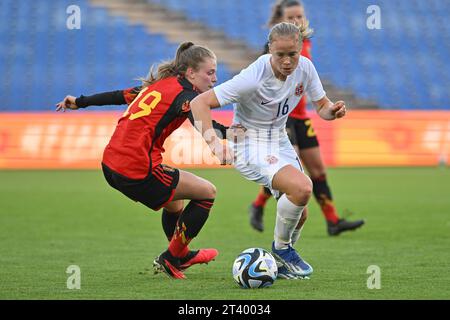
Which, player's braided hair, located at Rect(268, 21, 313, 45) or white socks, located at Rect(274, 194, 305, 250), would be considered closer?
player's braided hair, located at Rect(268, 21, 313, 45)

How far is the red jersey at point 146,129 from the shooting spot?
567 cm

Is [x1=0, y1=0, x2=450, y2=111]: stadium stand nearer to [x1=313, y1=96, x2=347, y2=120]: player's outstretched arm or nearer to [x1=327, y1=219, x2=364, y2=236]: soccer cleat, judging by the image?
[x1=327, y1=219, x2=364, y2=236]: soccer cleat

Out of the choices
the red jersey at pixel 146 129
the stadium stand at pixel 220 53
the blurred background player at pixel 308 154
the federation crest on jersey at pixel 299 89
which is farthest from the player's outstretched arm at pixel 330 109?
the stadium stand at pixel 220 53

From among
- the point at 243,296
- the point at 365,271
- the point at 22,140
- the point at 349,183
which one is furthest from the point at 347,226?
the point at 22,140

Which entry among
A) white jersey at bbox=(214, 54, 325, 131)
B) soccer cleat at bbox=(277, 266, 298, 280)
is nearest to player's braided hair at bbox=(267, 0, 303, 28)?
white jersey at bbox=(214, 54, 325, 131)

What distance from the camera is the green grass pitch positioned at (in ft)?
16.9

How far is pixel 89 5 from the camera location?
22312mm

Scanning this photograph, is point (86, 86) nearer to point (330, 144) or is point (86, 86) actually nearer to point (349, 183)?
point (330, 144)

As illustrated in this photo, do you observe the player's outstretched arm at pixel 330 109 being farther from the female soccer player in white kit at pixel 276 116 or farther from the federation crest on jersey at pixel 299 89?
the federation crest on jersey at pixel 299 89

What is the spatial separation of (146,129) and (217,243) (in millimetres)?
2478

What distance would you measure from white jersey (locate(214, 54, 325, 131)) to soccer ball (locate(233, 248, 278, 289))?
105 centimetres

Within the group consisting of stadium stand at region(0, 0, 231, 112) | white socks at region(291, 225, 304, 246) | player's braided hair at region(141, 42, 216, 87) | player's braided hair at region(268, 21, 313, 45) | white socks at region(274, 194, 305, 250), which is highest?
stadium stand at region(0, 0, 231, 112)

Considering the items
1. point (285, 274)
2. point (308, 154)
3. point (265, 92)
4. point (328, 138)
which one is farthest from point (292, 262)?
point (328, 138)

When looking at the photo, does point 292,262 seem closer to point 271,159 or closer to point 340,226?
point 271,159
